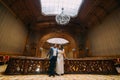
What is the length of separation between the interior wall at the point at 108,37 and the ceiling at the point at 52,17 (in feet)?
2.22

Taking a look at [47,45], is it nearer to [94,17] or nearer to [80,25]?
[80,25]

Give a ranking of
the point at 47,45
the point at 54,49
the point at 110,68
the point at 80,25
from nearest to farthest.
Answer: the point at 54,49, the point at 110,68, the point at 80,25, the point at 47,45

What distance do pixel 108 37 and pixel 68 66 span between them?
539cm

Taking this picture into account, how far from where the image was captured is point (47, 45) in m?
21.5

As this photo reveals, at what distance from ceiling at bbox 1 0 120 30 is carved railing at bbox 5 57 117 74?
5094mm

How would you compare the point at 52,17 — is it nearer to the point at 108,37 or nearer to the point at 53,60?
the point at 108,37

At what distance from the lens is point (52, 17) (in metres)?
12.3

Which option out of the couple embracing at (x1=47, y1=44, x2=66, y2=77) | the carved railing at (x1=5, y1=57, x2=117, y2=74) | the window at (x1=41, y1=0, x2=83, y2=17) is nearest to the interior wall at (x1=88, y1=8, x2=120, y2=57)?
the carved railing at (x1=5, y1=57, x2=117, y2=74)

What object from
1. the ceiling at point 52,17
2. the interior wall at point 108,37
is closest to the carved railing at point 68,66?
the interior wall at point 108,37

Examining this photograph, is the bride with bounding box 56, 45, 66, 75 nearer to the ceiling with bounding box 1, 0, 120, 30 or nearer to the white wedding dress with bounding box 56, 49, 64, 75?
the white wedding dress with bounding box 56, 49, 64, 75

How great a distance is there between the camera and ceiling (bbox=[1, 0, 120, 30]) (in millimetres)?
8141

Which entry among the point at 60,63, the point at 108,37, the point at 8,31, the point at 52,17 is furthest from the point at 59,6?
the point at 60,63

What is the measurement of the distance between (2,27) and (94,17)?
29.7 feet

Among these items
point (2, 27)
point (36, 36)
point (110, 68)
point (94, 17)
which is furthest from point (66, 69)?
point (36, 36)
